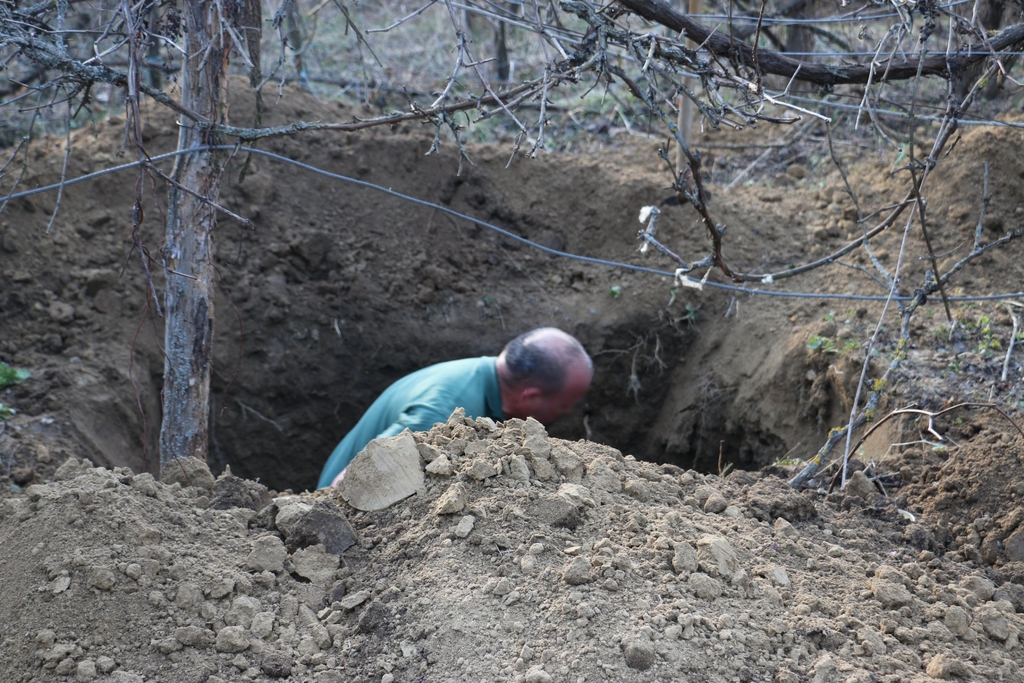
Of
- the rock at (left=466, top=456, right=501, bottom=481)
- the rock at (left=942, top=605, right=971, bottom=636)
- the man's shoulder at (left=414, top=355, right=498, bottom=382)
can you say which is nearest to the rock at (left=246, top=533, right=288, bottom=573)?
the rock at (left=466, top=456, right=501, bottom=481)

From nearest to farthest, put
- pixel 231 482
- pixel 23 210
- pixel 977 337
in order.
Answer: pixel 231 482 → pixel 977 337 → pixel 23 210

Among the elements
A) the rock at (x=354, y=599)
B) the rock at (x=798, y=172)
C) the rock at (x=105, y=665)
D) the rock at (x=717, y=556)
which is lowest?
the rock at (x=105, y=665)

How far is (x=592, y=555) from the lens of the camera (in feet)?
7.54

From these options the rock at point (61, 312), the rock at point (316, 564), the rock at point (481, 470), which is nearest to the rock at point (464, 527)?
the rock at point (481, 470)

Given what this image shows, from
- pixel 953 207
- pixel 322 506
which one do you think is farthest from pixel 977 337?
pixel 322 506

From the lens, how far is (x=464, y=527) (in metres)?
2.34

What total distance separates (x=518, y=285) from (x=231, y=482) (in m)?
2.81

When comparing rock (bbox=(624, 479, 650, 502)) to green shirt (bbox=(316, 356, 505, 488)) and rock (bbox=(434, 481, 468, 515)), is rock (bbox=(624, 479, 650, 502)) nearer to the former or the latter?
rock (bbox=(434, 481, 468, 515))

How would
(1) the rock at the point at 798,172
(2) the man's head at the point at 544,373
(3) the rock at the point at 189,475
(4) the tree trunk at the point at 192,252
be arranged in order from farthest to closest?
A: (1) the rock at the point at 798,172 → (2) the man's head at the point at 544,373 → (4) the tree trunk at the point at 192,252 → (3) the rock at the point at 189,475

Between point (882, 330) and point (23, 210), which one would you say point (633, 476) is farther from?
point (23, 210)

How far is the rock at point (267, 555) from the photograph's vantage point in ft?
7.56

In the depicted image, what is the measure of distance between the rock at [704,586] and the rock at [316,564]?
1051 millimetres

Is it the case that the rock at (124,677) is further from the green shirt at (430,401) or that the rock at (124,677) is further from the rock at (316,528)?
the green shirt at (430,401)

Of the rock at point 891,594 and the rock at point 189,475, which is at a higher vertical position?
the rock at point 189,475
